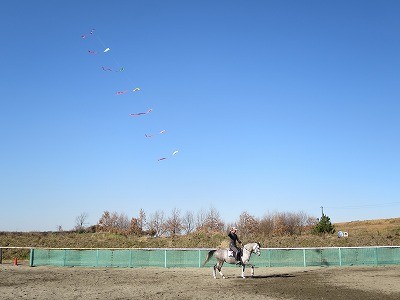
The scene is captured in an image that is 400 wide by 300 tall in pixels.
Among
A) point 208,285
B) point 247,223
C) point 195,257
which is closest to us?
point 208,285

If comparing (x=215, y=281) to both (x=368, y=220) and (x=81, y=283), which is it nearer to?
(x=81, y=283)

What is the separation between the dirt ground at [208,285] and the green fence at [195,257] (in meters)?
1.63

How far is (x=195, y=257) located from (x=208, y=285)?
10.1m

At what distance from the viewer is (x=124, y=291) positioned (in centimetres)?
1770

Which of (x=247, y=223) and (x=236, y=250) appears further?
(x=247, y=223)

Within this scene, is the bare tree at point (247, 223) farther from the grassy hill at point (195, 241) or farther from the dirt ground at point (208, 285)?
the dirt ground at point (208, 285)

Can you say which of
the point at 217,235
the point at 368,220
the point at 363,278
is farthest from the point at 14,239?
the point at 368,220

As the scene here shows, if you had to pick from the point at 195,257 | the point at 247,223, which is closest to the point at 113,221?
the point at 247,223

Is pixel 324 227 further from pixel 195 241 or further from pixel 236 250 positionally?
pixel 236 250

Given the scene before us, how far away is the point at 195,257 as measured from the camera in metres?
29.5

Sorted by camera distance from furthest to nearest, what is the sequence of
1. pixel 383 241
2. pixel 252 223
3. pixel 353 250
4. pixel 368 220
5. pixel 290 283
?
1. pixel 368 220
2. pixel 252 223
3. pixel 383 241
4. pixel 353 250
5. pixel 290 283

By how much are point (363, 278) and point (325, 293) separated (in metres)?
6.15

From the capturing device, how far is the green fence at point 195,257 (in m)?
28.2

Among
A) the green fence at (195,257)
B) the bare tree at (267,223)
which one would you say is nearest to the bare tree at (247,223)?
the bare tree at (267,223)
